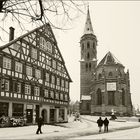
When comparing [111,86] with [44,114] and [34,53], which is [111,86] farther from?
[34,53]

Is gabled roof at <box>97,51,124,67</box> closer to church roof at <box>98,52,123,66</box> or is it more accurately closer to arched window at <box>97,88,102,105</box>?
church roof at <box>98,52,123,66</box>

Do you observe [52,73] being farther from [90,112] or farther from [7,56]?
[90,112]

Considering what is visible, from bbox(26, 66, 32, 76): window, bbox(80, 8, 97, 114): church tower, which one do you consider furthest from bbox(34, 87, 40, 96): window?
bbox(80, 8, 97, 114): church tower

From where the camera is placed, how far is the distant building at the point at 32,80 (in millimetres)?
27656

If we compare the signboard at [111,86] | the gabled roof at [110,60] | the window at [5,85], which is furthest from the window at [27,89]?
the gabled roof at [110,60]

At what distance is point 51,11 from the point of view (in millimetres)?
7070

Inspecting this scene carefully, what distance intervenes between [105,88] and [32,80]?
40.8 m

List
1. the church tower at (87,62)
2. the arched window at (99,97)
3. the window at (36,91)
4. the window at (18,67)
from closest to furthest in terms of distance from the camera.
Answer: the window at (18,67) → the window at (36,91) → the arched window at (99,97) → the church tower at (87,62)

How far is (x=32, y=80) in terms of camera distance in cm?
3198

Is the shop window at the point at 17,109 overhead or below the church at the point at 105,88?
below

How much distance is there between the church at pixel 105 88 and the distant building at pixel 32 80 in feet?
85.9

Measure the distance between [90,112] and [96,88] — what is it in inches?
315

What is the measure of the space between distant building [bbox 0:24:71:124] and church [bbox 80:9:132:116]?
85.9ft

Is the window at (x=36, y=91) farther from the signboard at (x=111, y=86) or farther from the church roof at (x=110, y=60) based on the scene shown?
the church roof at (x=110, y=60)
